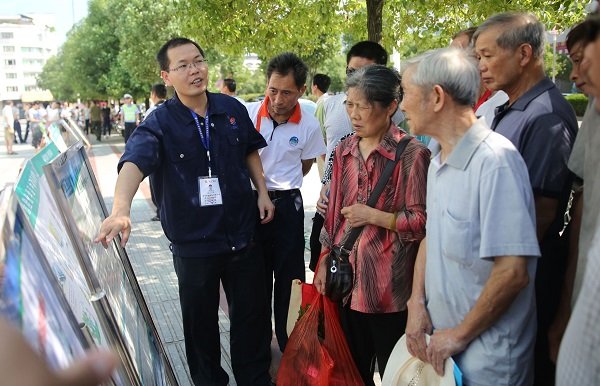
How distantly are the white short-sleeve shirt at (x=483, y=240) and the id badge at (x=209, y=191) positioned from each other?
128 cm

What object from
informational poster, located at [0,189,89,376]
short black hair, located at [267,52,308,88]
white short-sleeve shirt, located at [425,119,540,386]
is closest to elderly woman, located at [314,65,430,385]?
white short-sleeve shirt, located at [425,119,540,386]

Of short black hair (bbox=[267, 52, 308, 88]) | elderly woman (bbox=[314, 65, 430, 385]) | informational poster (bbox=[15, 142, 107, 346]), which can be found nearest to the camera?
informational poster (bbox=[15, 142, 107, 346])

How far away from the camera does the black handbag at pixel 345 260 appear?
2430 millimetres

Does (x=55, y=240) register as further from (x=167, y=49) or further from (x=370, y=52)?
(x=370, y=52)

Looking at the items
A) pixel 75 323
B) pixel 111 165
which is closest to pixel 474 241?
pixel 75 323

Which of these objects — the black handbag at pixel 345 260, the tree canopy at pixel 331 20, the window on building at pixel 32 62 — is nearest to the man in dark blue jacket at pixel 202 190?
the black handbag at pixel 345 260

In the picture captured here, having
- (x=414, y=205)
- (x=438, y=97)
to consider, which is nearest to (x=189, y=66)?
(x=414, y=205)

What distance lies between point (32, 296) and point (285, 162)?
2.41 metres

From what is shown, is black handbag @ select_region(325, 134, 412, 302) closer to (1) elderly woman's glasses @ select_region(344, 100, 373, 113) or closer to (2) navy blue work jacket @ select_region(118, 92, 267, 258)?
(1) elderly woman's glasses @ select_region(344, 100, 373, 113)

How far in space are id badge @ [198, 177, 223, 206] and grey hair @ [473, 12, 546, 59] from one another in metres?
1.51

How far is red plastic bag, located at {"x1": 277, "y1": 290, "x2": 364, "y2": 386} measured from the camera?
260 cm

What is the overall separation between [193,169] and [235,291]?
2.45ft

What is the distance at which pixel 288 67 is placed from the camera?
3348 mm

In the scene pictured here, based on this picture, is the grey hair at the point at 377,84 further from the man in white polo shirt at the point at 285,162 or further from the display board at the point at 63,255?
the display board at the point at 63,255
